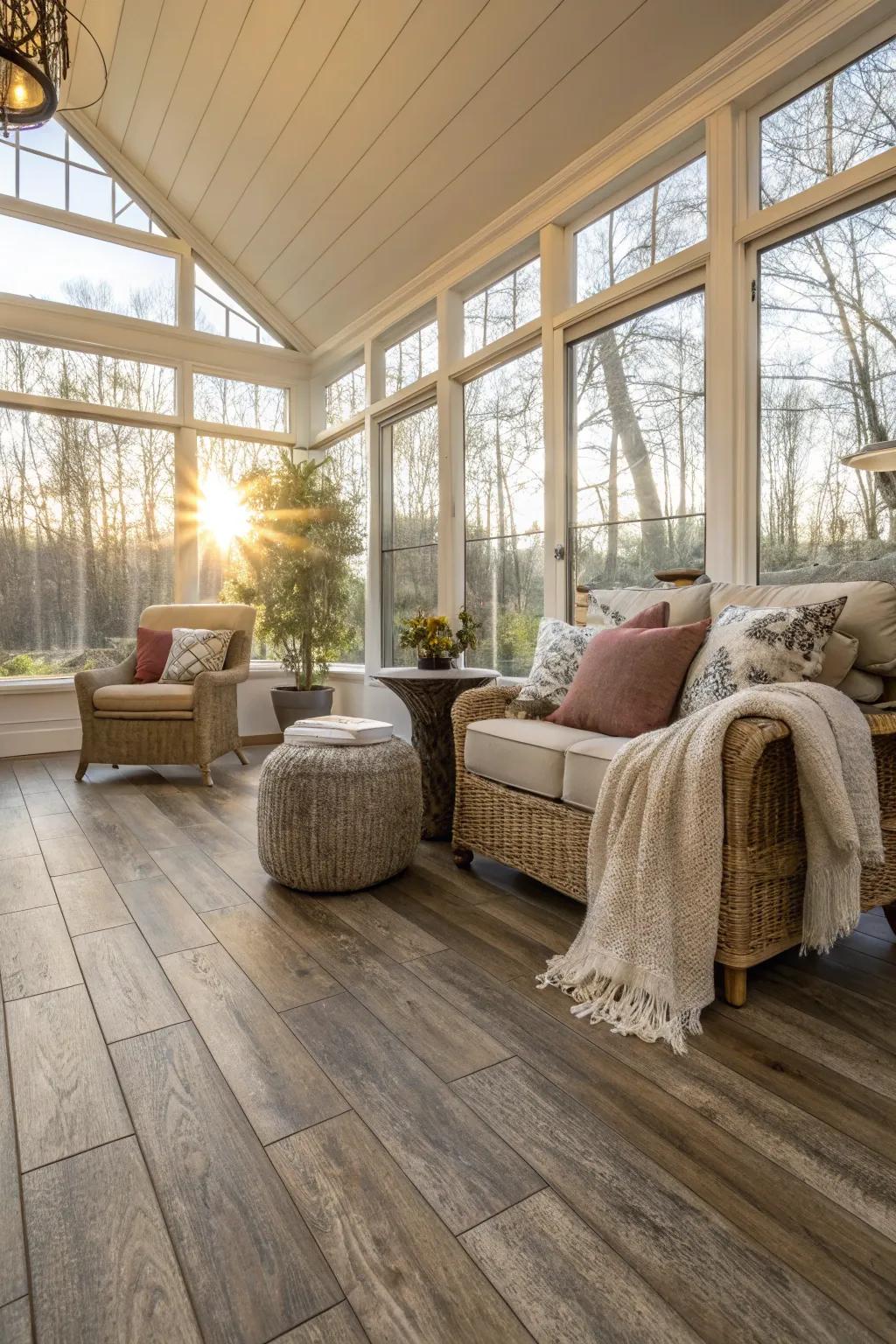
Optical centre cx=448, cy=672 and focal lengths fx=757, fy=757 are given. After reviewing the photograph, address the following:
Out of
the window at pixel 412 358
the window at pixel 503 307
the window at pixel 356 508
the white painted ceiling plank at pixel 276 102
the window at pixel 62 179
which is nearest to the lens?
the white painted ceiling plank at pixel 276 102

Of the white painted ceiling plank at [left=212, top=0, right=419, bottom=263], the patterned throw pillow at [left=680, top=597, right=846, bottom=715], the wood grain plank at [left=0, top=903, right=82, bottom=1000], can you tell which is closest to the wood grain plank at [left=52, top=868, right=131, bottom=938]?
the wood grain plank at [left=0, top=903, right=82, bottom=1000]

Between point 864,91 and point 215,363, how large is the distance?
4375 mm

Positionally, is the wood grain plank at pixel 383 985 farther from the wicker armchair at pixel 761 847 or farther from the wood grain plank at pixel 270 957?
the wicker armchair at pixel 761 847

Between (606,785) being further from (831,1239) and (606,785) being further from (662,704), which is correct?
(831,1239)

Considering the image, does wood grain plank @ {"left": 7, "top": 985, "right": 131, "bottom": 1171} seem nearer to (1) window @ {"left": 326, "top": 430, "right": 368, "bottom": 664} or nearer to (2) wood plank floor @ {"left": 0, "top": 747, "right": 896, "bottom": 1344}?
(2) wood plank floor @ {"left": 0, "top": 747, "right": 896, "bottom": 1344}

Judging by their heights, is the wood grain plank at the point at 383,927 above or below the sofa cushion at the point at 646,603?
below

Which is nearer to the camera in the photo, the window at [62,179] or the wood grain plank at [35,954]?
the wood grain plank at [35,954]

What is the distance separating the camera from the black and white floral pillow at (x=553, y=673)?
8.56 feet

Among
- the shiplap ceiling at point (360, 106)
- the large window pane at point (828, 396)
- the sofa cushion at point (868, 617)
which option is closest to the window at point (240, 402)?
the shiplap ceiling at point (360, 106)

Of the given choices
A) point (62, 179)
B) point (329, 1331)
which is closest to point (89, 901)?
point (329, 1331)

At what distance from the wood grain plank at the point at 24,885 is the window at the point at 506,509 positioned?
7.62 ft

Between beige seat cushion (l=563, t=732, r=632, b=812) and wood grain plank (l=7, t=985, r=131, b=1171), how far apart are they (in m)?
1.28

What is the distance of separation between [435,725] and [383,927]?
3.30ft

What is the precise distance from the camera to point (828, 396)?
2602 millimetres
